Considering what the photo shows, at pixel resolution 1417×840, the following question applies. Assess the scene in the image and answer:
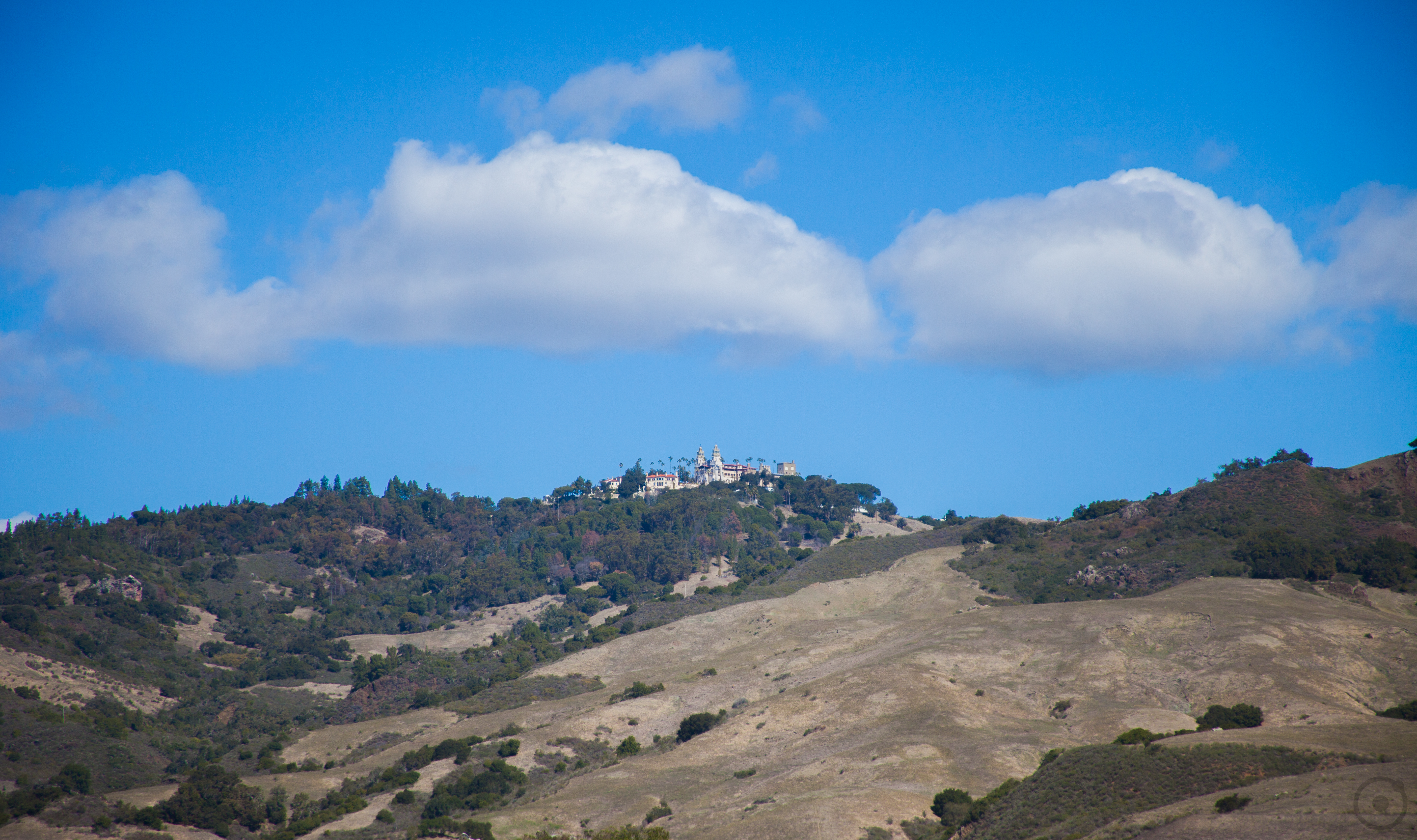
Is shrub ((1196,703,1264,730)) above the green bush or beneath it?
beneath

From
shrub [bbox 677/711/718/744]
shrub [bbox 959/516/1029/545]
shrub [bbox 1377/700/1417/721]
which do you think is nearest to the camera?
shrub [bbox 1377/700/1417/721]

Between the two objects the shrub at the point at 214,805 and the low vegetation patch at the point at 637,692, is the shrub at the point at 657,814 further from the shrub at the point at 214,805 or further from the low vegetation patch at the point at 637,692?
the low vegetation patch at the point at 637,692

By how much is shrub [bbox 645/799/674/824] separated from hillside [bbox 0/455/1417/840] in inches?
32.4

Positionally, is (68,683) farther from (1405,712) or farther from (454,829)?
(1405,712)

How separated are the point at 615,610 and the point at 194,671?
58.7 m

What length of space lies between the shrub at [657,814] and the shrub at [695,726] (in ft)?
57.1

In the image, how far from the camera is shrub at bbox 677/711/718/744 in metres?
67.1

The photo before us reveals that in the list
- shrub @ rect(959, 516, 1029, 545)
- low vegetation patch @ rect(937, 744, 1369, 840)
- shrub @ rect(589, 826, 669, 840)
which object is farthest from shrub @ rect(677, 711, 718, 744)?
shrub @ rect(959, 516, 1029, 545)

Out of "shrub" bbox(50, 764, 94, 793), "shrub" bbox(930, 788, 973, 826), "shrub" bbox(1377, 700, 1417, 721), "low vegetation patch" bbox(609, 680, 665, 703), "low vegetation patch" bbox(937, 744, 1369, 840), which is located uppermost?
"shrub" bbox(50, 764, 94, 793)

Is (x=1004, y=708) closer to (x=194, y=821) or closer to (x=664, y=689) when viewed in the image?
(x=664, y=689)

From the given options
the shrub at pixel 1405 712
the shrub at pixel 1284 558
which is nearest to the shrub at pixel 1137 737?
the shrub at pixel 1405 712

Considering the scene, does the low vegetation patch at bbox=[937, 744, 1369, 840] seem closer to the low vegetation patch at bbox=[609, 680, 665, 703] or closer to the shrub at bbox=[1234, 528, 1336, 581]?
the low vegetation patch at bbox=[609, 680, 665, 703]

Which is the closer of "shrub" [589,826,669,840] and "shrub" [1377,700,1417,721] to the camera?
"shrub" [589,826,669,840]

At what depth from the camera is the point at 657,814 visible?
158ft
